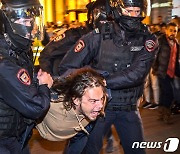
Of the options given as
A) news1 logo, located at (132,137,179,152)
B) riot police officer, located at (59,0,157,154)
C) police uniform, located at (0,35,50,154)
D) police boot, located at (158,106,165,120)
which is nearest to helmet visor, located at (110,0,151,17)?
riot police officer, located at (59,0,157,154)

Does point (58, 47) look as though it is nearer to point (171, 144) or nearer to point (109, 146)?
point (109, 146)

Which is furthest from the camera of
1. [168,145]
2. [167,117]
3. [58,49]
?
[167,117]

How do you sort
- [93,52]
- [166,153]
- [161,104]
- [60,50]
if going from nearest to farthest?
[93,52] < [60,50] < [166,153] < [161,104]

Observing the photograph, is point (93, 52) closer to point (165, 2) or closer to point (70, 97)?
point (70, 97)

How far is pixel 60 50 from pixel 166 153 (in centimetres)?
163

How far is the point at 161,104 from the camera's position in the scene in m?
6.32

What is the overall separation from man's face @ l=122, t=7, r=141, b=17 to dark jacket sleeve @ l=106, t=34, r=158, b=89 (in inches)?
10.1

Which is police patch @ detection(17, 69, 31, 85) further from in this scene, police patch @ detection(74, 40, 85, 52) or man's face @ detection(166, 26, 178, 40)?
man's face @ detection(166, 26, 178, 40)

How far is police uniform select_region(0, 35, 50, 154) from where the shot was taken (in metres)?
2.09

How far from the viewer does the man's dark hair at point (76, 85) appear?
7.77ft

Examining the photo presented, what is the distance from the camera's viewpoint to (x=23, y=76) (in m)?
2.12

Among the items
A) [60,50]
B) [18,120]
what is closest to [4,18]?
[18,120]

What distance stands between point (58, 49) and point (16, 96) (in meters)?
1.85

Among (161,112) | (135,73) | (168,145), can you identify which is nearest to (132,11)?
(135,73)
